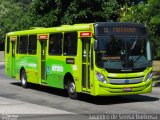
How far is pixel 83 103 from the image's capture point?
51.0 ft

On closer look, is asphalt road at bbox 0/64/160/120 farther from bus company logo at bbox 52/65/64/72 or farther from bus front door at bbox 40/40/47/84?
bus company logo at bbox 52/65/64/72

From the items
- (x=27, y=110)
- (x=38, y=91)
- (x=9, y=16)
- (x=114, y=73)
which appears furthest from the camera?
(x=9, y=16)

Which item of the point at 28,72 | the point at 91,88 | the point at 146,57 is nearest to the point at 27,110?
the point at 91,88

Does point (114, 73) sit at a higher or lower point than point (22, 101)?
higher

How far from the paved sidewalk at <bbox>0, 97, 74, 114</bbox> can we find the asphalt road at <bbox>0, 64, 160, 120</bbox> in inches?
16.6

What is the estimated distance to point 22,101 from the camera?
16.1 m

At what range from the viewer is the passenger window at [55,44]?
17.9 meters

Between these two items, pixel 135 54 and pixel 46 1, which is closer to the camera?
pixel 135 54

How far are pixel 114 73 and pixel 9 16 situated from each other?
50.6 m

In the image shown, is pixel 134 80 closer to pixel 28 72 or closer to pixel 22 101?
pixel 22 101

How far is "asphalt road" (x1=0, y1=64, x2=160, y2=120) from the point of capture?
13.1 meters

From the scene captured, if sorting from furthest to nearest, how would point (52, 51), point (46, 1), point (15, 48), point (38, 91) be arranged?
1. point (46, 1)
2. point (15, 48)
3. point (38, 91)
4. point (52, 51)

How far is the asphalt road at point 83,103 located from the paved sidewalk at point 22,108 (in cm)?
42

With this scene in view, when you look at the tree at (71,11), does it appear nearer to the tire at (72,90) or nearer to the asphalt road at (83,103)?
the asphalt road at (83,103)
